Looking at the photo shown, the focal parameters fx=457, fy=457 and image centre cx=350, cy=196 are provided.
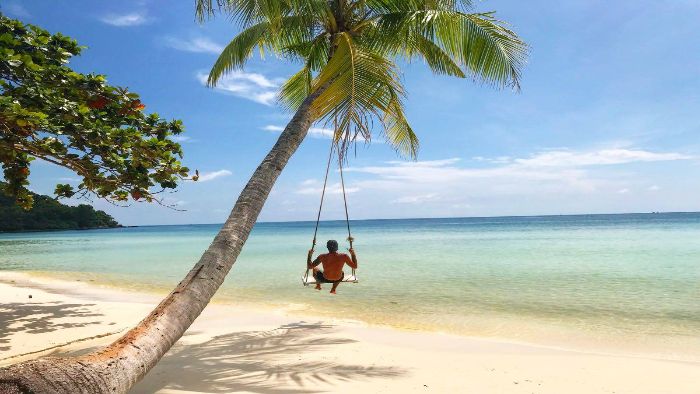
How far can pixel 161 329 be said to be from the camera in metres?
2.99

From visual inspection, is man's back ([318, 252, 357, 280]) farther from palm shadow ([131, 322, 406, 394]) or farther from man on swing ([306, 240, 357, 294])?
palm shadow ([131, 322, 406, 394])

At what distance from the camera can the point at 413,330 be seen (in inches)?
314

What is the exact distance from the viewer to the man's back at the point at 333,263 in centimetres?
673

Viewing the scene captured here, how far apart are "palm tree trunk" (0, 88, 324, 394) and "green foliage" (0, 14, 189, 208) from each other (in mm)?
1873

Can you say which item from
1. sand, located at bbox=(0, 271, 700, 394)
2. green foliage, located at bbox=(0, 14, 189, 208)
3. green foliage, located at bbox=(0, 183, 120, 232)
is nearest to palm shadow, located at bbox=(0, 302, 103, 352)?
sand, located at bbox=(0, 271, 700, 394)

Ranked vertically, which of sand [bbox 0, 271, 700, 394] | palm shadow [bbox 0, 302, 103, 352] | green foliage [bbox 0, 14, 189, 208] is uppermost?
green foliage [bbox 0, 14, 189, 208]

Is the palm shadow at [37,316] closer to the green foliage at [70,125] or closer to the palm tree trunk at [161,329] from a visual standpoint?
the green foliage at [70,125]

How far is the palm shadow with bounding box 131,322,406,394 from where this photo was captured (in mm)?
4432

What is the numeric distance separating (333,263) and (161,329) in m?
3.92

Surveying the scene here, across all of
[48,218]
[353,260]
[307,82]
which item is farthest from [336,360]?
[48,218]

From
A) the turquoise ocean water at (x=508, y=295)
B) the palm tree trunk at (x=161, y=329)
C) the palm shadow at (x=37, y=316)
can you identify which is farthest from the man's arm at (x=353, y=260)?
the palm shadow at (x=37, y=316)

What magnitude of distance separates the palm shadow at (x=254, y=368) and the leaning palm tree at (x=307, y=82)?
59.0 inches

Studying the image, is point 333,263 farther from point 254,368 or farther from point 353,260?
point 254,368

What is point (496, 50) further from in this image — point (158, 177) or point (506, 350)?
point (158, 177)
